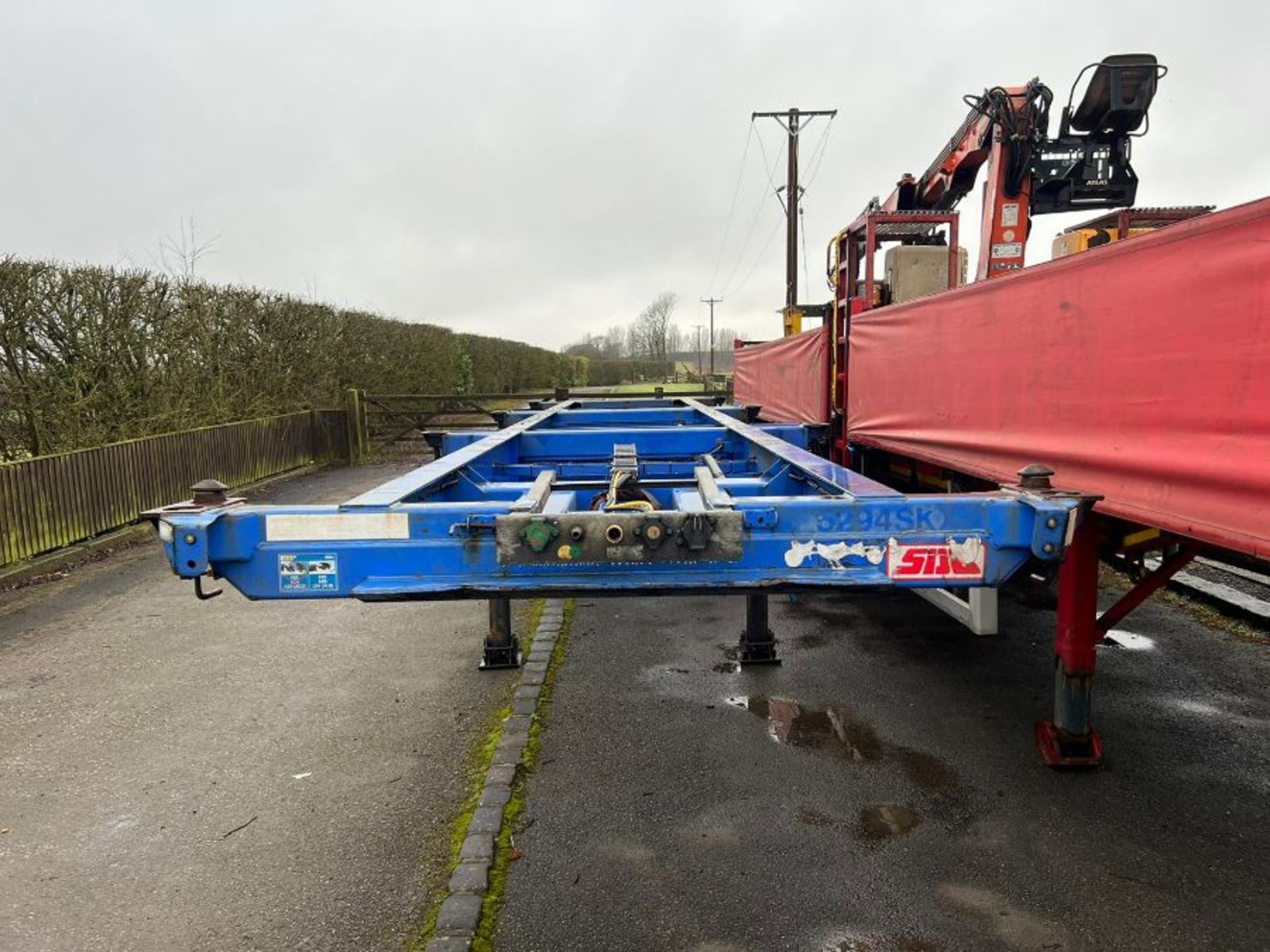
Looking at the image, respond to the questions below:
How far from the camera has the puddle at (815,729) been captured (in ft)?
12.4

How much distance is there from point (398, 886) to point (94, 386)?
8.48 m

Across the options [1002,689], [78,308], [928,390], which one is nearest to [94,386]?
[78,308]

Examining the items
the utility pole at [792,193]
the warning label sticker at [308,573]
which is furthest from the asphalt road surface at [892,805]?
the utility pole at [792,193]

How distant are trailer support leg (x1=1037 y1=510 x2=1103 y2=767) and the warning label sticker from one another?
262 cm

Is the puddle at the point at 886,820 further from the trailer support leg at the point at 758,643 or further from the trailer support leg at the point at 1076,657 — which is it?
the trailer support leg at the point at 758,643

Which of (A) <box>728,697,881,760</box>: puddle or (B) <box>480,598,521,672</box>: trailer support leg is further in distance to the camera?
(B) <box>480,598,521,672</box>: trailer support leg

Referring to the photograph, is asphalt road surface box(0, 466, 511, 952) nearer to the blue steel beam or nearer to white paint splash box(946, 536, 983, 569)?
the blue steel beam

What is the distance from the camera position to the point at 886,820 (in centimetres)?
318

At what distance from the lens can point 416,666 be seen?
16.3 ft

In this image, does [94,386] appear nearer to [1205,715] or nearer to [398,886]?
[398,886]

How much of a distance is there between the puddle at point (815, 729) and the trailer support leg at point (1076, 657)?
0.79 metres

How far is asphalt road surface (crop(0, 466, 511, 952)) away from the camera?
2.68 metres

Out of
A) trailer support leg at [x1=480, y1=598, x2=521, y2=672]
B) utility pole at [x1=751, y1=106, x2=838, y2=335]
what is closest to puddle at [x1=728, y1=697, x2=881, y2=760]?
trailer support leg at [x1=480, y1=598, x2=521, y2=672]

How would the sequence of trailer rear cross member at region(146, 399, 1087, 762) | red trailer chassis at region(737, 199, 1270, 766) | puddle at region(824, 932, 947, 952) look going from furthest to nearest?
puddle at region(824, 932, 947, 952) → trailer rear cross member at region(146, 399, 1087, 762) → red trailer chassis at region(737, 199, 1270, 766)
